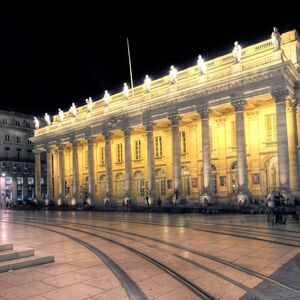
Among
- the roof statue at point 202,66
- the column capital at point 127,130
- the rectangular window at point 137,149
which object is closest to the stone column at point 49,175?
the rectangular window at point 137,149

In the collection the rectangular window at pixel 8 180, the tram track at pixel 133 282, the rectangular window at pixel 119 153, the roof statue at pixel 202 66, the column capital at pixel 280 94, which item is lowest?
the tram track at pixel 133 282

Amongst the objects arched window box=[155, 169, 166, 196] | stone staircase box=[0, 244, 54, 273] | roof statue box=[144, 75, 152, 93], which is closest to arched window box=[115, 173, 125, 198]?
arched window box=[155, 169, 166, 196]

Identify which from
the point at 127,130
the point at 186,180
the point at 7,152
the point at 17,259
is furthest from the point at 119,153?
the point at 17,259

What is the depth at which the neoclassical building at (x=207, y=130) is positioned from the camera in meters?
34.3

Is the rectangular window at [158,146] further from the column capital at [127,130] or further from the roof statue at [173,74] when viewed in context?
the roof statue at [173,74]

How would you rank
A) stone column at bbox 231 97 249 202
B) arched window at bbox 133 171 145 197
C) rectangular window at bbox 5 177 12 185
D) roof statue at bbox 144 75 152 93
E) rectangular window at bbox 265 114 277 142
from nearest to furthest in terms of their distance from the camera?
stone column at bbox 231 97 249 202
rectangular window at bbox 265 114 277 142
roof statue at bbox 144 75 152 93
arched window at bbox 133 171 145 197
rectangular window at bbox 5 177 12 185

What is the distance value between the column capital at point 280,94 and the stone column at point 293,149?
9.59 feet

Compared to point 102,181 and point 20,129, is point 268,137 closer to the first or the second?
point 102,181

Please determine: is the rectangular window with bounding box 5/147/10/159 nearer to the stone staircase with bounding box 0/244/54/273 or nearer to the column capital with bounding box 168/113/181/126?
the column capital with bounding box 168/113/181/126

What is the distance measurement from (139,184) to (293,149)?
2407cm

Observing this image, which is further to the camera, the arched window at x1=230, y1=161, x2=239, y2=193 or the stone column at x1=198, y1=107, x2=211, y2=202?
the arched window at x1=230, y1=161, x2=239, y2=193

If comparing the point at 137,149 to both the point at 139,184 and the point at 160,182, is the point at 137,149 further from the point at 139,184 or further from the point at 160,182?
the point at 160,182

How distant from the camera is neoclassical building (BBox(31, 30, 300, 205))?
112 feet

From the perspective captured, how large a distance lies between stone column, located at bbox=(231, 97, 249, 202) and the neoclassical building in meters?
0.09
